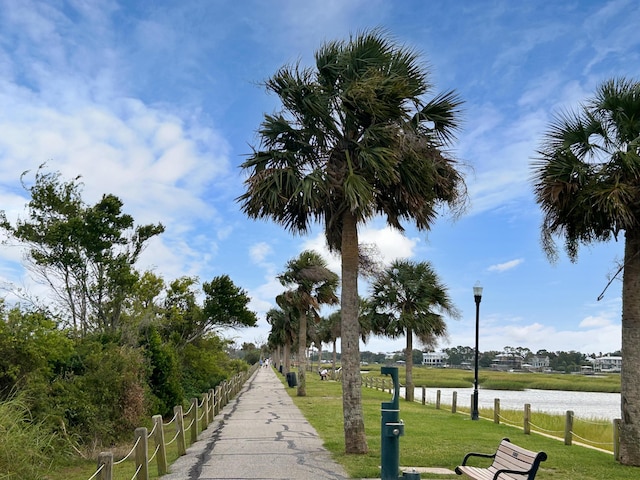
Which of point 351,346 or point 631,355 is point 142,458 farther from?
point 631,355

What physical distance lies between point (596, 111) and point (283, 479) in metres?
9.93

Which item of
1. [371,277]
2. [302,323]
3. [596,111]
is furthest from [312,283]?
[596,111]

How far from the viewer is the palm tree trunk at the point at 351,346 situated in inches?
512

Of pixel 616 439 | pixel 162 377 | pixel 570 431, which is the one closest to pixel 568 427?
pixel 570 431

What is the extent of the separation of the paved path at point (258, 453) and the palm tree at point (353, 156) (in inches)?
57.2

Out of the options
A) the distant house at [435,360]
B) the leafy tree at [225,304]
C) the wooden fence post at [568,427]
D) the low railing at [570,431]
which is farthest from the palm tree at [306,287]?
the distant house at [435,360]

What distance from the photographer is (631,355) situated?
1304 cm

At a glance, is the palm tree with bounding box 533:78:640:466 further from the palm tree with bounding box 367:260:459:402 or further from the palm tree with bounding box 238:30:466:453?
the palm tree with bounding box 367:260:459:402

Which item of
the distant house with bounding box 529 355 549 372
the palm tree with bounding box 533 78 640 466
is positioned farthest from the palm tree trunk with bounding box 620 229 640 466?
the distant house with bounding box 529 355 549 372

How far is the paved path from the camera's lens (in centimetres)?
1093

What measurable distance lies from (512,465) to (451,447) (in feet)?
21.6

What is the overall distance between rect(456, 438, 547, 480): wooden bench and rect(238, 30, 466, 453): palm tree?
4.31m

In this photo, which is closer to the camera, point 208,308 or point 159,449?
point 159,449

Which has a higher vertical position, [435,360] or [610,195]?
[610,195]
